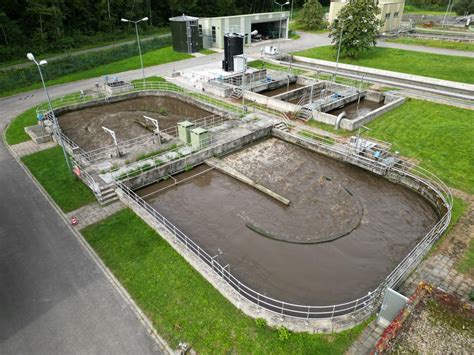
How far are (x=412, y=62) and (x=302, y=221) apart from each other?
3589 cm

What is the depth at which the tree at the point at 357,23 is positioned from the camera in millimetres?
39688

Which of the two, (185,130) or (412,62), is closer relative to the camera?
(185,130)

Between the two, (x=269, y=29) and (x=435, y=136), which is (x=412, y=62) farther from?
(x=269, y=29)

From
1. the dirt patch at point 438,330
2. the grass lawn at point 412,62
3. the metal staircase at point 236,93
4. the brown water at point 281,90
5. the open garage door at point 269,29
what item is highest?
the open garage door at point 269,29

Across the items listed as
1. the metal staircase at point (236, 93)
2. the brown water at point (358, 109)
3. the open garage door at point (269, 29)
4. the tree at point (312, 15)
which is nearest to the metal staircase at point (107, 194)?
the metal staircase at point (236, 93)

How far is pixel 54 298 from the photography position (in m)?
12.2

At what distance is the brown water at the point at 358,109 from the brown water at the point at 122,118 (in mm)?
12297

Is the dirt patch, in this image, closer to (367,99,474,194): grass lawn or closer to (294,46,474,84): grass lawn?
(367,99,474,194): grass lawn

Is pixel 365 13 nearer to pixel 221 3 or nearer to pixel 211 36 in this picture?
pixel 211 36

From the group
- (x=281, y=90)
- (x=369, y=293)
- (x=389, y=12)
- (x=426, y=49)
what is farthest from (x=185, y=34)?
(x=369, y=293)

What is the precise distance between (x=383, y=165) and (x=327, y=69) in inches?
951

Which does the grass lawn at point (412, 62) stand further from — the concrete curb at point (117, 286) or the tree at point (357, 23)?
the concrete curb at point (117, 286)

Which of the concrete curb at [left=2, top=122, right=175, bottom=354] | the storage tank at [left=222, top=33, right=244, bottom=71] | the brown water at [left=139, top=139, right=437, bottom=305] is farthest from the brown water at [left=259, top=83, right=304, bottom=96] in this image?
the concrete curb at [left=2, top=122, right=175, bottom=354]

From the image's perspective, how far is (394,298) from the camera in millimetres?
10438
